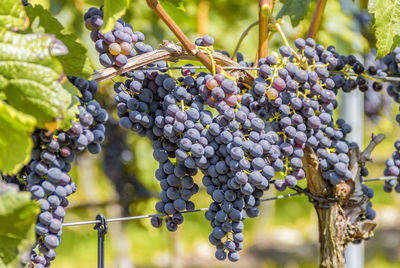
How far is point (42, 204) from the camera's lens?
0.82 m

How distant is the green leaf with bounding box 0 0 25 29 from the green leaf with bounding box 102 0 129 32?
0.40 feet

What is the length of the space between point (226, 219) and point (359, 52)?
4.56 feet

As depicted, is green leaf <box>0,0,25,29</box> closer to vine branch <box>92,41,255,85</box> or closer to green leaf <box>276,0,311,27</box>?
vine branch <box>92,41,255,85</box>

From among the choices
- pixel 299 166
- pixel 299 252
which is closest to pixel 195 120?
pixel 299 166

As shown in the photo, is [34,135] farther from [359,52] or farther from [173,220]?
[359,52]

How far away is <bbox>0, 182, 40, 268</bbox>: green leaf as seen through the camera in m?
0.64

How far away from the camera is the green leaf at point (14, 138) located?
2.09 ft

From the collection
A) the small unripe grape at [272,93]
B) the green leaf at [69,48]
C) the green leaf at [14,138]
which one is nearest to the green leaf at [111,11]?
the green leaf at [69,48]

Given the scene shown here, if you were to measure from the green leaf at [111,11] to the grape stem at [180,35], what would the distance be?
141 millimetres

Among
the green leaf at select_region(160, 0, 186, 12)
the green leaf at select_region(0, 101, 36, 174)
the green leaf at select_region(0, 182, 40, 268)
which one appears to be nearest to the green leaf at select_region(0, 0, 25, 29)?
the green leaf at select_region(0, 101, 36, 174)

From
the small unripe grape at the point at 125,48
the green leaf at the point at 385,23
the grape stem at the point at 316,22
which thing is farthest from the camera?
the grape stem at the point at 316,22

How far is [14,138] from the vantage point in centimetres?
67

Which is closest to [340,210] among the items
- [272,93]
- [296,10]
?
[272,93]

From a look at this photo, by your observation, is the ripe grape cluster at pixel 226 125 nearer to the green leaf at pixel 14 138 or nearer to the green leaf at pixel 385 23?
the green leaf at pixel 385 23
